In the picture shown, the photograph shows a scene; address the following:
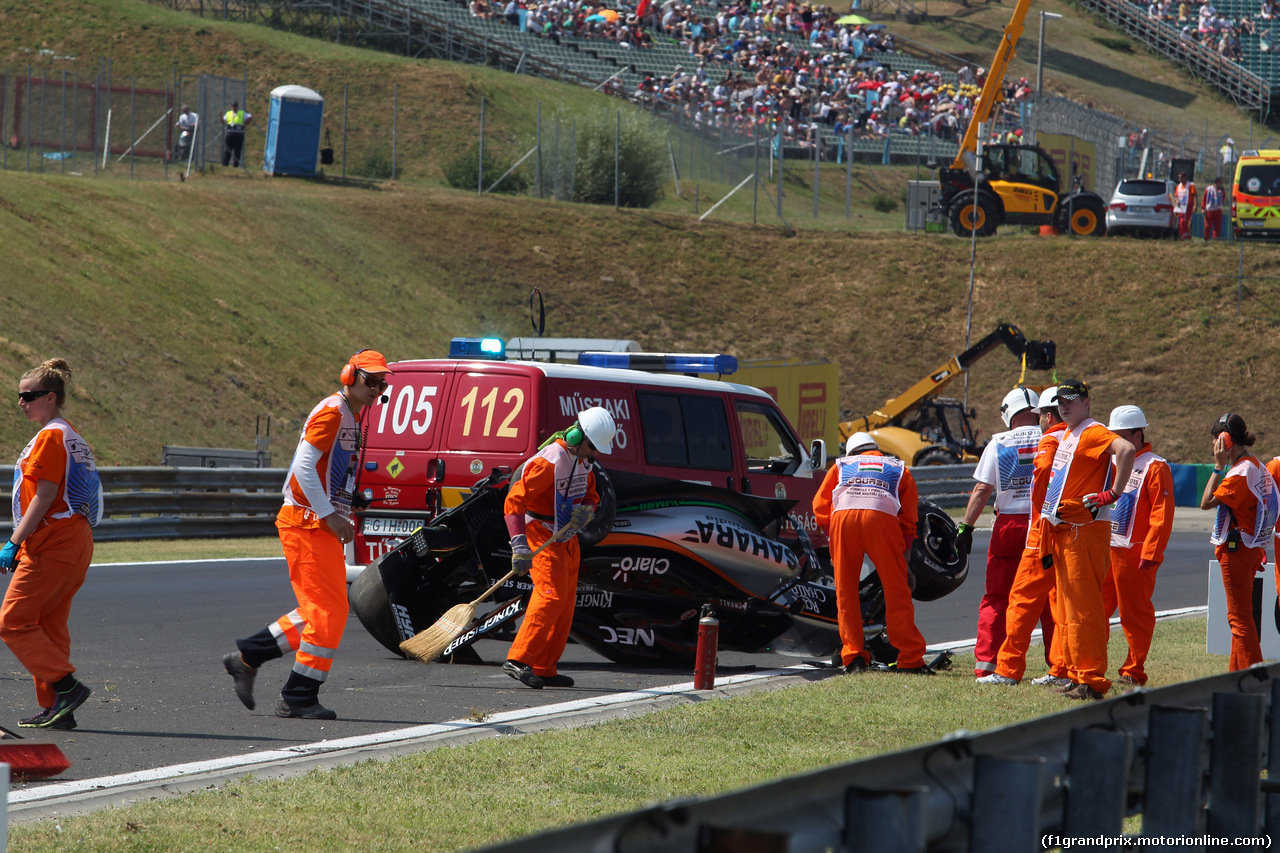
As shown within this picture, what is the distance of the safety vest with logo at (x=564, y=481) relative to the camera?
920 cm

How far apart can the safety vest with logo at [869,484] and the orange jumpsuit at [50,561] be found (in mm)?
4729

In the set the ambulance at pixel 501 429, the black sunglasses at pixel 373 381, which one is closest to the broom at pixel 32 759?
the black sunglasses at pixel 373 381

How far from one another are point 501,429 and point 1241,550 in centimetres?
531

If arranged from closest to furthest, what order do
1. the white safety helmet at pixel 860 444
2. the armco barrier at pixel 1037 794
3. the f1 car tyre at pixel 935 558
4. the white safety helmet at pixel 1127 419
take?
the armco barrier at pixel 1037 794
the white safety helmet at pixel 1127 419
the white safety helmet at pixel 860 444
the f1 car tyre at pixel 935 558

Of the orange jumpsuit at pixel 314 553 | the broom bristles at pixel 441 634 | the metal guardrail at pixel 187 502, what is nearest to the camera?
the orange jumpsuit at pixel 314 553

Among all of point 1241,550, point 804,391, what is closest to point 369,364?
point 1241,550

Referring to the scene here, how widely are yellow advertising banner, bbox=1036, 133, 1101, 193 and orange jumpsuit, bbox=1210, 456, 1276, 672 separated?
36.8 m

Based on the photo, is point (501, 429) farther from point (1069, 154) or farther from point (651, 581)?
point (1069, 154)

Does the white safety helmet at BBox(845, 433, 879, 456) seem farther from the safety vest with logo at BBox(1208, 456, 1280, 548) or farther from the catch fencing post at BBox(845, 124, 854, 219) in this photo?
the catch fencing post at BBox(845, 124, 854, 219)

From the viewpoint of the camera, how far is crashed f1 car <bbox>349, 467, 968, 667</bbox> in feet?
33.1

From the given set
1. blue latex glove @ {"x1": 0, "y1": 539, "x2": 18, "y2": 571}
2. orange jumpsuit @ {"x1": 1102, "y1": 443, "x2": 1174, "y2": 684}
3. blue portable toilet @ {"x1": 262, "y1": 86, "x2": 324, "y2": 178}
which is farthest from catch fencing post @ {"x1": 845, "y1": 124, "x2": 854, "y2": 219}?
blue latex glove @ {"x1": 0, "y1": 539, "x2": 18, "y2": 571}

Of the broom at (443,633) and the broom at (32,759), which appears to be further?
the broom at (443,633)

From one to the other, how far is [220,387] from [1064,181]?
2982cm

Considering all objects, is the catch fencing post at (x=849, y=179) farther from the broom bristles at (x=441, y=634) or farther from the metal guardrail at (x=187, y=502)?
the broom bristles at (x=441, y=634)
